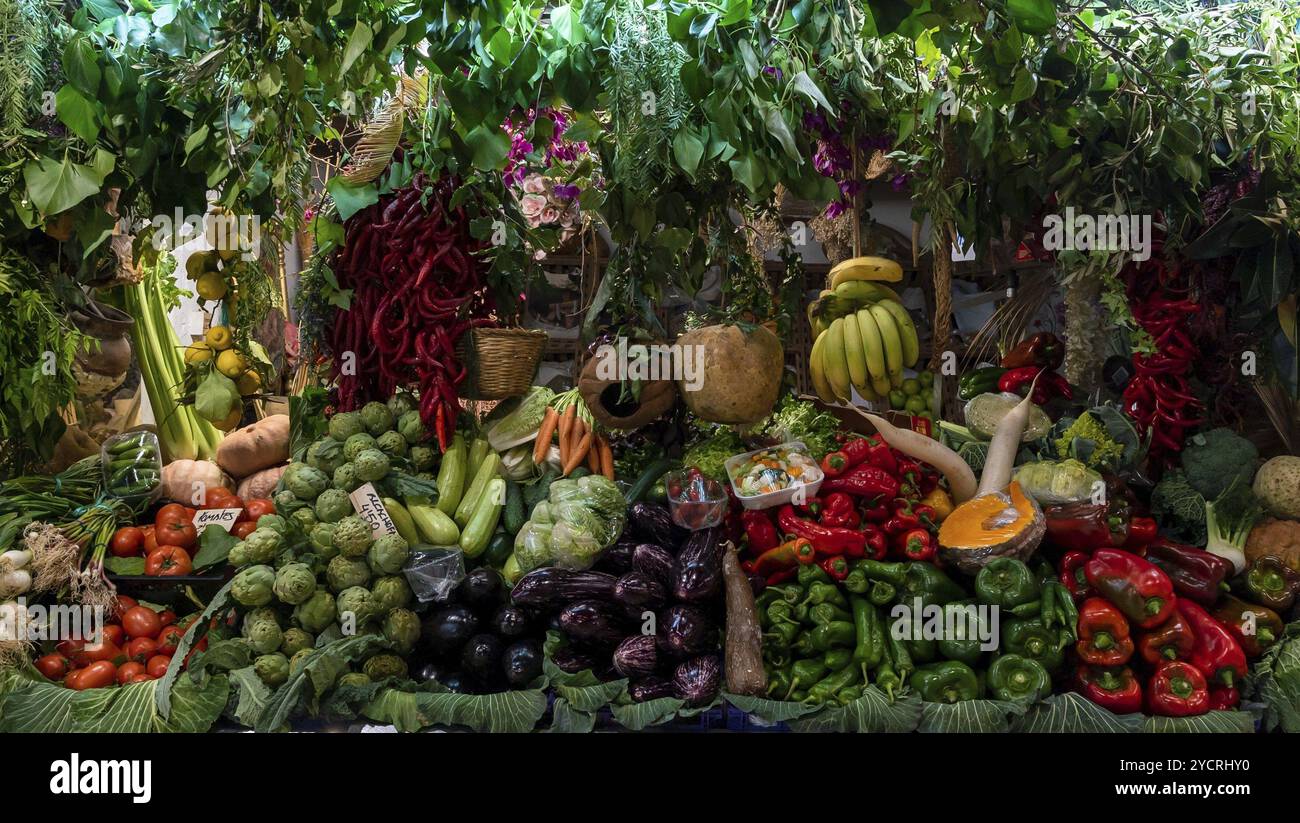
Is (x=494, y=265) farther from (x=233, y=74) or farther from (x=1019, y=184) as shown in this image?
(x=1019, y=184)

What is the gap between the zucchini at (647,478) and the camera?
360cm

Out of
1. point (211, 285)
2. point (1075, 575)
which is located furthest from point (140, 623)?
point (1075, 575)

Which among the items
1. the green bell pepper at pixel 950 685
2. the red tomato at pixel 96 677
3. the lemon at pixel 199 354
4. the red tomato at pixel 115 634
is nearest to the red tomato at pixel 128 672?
the red tomato at pixel 96 677

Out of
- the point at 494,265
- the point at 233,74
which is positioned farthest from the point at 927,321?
the point at 233,74

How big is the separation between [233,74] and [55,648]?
2.07 m

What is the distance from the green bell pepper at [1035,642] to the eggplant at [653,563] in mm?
1065

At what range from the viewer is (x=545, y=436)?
3758 mm

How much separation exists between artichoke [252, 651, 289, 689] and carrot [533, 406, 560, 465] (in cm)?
118

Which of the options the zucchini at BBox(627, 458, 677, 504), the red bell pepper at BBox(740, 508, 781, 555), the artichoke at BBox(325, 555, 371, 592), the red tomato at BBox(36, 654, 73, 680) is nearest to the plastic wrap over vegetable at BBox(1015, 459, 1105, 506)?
the red bell pepper at BBox(740, 508, 781, 555)

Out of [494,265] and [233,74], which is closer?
[233,74]

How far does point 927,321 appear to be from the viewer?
19.0ft

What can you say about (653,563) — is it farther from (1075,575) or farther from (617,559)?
(1075,575)
